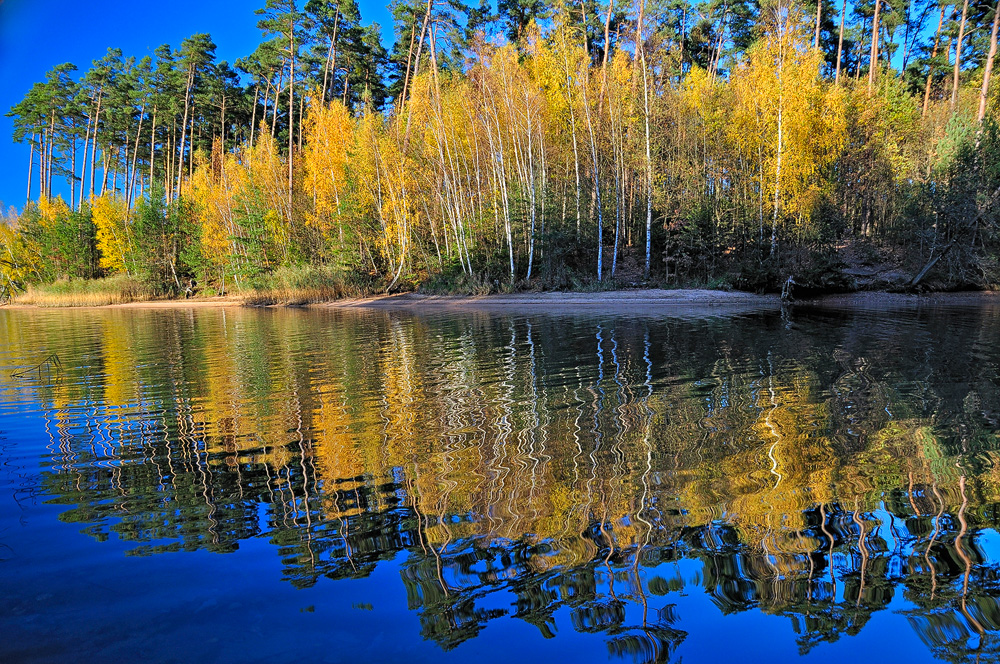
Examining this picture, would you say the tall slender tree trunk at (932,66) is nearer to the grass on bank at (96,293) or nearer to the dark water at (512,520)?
the dark water at (512,520)

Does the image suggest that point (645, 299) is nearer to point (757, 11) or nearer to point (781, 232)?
point (781, 232)

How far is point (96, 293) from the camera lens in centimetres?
3516

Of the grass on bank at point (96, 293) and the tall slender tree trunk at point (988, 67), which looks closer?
the tall slender tree trunk at point (988, 67)

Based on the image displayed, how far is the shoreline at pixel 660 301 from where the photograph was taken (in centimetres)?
1836

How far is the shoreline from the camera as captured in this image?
18.4m

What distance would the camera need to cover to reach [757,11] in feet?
114

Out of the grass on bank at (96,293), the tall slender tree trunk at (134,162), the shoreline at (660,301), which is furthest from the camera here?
the tall slender tree trunk at (134,162)

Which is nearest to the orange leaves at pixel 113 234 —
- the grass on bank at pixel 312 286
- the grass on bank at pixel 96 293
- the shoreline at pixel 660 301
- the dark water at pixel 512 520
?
the grass on bank at pixel 96 293

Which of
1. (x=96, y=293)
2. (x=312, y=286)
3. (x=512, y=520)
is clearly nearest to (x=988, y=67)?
(x=512, y=520)

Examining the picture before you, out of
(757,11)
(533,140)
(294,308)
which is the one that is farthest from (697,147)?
(294,308)

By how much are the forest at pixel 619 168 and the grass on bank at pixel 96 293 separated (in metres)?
0.21

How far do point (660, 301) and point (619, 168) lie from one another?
6.47 m

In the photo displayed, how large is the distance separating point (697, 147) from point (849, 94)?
6.09 m

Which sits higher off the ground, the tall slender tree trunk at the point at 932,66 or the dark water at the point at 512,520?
the tall slender tree trunk at the point at 932,66
